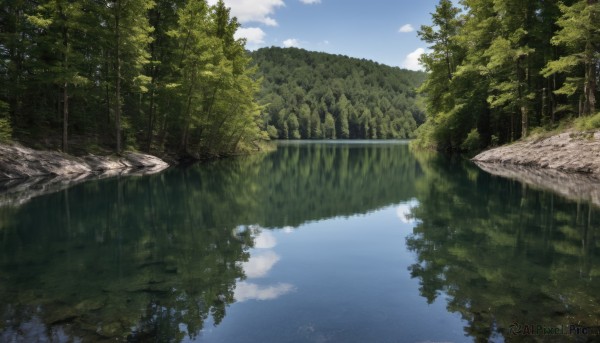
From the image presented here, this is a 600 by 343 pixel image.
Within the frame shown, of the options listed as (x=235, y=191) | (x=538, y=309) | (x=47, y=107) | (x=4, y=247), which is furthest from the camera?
(x=47, y=107)

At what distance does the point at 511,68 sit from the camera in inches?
1426

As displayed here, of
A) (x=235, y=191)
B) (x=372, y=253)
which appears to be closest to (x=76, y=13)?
(x=235, y=191)

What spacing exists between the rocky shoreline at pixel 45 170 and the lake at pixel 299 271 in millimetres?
3887

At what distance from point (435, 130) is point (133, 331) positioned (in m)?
48.1

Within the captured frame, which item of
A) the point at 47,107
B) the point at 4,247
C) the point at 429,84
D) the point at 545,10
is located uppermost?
the point at 545,10

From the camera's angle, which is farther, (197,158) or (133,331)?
(197,158)

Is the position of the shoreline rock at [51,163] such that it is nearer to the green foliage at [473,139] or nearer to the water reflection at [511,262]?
the water reflection at [511,262]

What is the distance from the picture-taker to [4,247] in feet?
33.6

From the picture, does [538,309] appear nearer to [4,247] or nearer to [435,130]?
[4,247]

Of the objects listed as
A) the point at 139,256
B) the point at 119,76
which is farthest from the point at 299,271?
the point at 119,76

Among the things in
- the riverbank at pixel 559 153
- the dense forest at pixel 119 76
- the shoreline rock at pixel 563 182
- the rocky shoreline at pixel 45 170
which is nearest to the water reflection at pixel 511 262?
the shoreline rock at pixel 563 182

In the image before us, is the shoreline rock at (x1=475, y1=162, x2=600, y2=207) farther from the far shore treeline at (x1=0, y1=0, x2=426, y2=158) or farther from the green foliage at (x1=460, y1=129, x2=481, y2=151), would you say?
the far shore treeline at (x1=0, y1=0, x2=426, y2=158)

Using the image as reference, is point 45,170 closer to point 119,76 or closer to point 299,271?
point 119,76

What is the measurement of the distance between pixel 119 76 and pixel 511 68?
1296 inches
